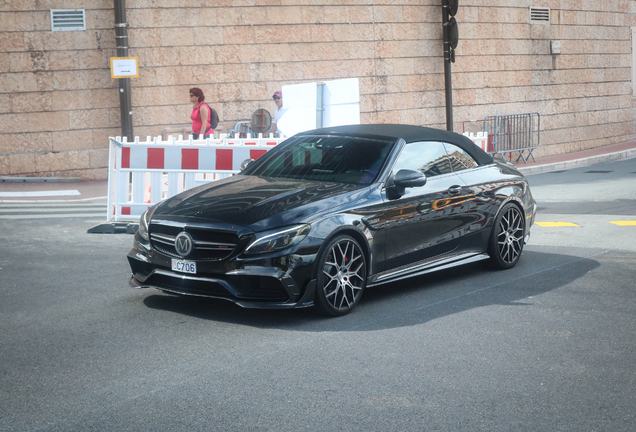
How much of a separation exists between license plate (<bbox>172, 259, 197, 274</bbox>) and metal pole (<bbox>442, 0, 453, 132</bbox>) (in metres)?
15.1

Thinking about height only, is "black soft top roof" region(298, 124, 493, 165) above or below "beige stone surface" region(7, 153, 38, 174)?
above

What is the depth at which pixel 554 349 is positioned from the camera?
5.34 m

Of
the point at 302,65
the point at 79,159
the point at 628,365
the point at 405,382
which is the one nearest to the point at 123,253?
the point at 405,382

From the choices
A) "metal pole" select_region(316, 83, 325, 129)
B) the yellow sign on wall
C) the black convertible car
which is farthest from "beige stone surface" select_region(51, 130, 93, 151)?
the black convertible car

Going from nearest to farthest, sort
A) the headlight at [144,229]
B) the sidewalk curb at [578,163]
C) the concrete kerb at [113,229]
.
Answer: the headlight at [144,229] → the concrete kerb at [113,229] → the sidewalk curb at [578,163]

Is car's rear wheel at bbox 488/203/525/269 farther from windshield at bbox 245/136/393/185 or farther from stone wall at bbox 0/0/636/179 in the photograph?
stone wall at bbox 0/0/636/179

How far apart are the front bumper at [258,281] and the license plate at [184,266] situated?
0.11 feet

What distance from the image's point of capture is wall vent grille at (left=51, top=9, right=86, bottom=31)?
17094mm

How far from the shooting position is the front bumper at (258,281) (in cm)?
Answer: 579

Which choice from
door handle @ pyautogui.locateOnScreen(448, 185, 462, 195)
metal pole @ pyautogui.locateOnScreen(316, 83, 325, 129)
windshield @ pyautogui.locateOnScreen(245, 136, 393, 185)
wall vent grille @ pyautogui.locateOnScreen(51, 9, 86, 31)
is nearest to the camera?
windshield @ pyautogui.locateOnScreen(245, 136, 393, 185)

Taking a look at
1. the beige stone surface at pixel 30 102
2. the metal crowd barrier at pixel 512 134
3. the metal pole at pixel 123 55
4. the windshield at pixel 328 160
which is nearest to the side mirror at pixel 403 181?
the windshield at pixel 328 160

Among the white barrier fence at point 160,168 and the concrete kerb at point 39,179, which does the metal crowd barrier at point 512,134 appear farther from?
the white barrier fence at point 160,168

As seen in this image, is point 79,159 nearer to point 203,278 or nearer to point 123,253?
point 123,253

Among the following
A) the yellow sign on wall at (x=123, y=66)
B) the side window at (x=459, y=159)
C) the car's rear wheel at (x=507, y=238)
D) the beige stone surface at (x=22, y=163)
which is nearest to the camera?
the side window at (x=459, y=159)
